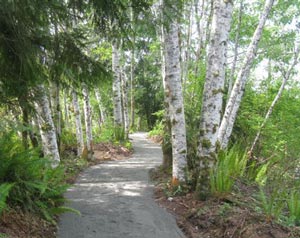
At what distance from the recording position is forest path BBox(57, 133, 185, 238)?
4.27 metres

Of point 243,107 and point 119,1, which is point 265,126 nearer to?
point 243,107

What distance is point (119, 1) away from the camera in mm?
4254

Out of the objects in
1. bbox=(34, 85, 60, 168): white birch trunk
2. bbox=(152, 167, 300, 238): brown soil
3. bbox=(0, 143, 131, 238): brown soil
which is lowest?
bbox=(152, 167, 300, 238): brown soil

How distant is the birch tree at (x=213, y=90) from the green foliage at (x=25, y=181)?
2.59 meters

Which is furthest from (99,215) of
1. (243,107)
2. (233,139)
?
(243,107)

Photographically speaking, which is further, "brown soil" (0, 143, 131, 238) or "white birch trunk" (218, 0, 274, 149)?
"white birch trunk" (218, 0, 274, 149)

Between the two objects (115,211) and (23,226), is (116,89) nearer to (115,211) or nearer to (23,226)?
(115,211)

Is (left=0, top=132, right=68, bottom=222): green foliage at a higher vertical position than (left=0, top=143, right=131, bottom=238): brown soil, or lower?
higher

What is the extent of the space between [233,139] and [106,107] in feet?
57.5

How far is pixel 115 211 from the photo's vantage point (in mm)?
5027

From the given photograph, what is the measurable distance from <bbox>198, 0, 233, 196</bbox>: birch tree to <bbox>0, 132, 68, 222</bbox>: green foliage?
2.59 m

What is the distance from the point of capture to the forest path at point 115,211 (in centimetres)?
427

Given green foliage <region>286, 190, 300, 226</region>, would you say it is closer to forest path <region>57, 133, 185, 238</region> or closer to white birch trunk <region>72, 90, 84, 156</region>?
forest path <region>57, 133, 185, 238</region>

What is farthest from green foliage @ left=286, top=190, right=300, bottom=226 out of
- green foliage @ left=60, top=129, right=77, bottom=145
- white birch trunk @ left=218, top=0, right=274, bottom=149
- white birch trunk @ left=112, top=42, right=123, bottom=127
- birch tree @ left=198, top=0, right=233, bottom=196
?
white birch trunk @ left=112, top=42, right=123, bottom=127
